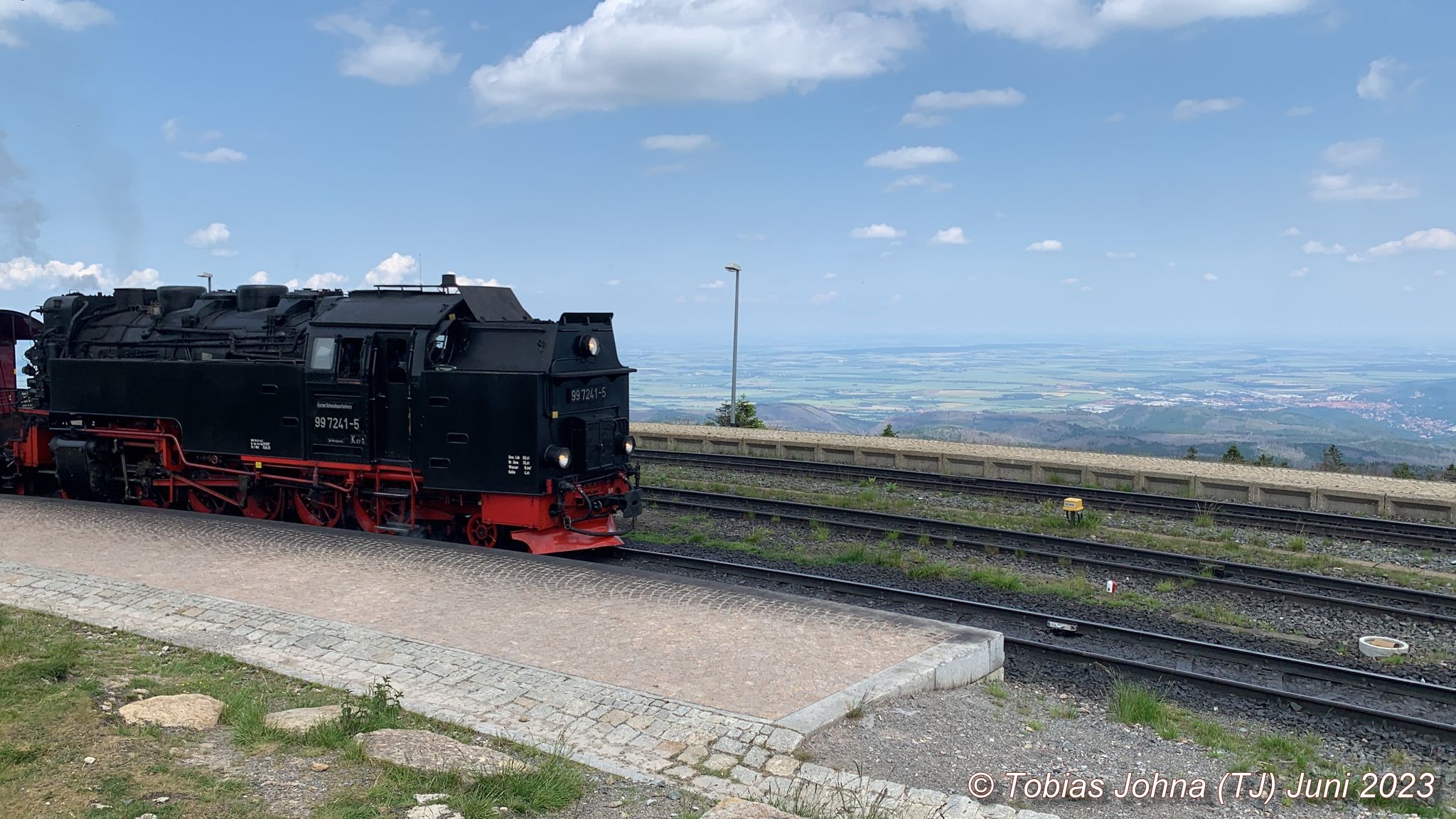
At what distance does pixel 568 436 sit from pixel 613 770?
6.76 m

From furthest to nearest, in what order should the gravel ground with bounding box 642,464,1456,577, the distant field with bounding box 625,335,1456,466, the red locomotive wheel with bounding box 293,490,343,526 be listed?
the distant field with bounding box 625,335,1456,466 < the gravel ground with bounding box 642,464,1456,577 < the red locomotive wheel with bounding box 293,490,343,526

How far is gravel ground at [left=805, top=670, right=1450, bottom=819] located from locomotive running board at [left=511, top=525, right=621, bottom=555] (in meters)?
5.83

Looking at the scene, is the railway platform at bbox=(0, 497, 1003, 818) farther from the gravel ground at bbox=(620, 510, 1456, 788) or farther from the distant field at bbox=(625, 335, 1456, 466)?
the distant field at bbox=(625, 335, 1456, 466)

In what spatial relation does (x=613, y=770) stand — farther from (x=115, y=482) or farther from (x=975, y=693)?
(x=115, y=482)

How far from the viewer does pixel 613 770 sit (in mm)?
6082

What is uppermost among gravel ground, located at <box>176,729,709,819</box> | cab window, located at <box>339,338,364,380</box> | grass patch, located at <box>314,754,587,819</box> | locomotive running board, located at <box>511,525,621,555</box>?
cab window, located at <box>339,338,364,380</box>

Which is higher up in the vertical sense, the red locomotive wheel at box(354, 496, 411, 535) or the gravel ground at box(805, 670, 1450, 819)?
the red locomotive wheel at box(354, 496, 411, 535)

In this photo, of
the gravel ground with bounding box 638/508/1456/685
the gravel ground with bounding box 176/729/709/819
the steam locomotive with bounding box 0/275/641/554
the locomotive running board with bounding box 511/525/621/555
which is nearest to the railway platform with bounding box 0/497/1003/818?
the gravel ground with bounding box 176/729/709/819

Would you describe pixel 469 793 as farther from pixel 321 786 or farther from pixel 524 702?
pixel 524 702

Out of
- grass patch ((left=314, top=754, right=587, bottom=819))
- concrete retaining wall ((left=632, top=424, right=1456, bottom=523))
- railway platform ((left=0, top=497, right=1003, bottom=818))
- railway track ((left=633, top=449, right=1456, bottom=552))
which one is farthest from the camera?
concrete retaining wall ((left=632, top=424, right=1456, bottom=523))

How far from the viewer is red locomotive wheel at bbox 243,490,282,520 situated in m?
14.1

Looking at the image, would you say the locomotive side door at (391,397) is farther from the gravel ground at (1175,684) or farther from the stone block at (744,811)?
the stone block at (744,811)

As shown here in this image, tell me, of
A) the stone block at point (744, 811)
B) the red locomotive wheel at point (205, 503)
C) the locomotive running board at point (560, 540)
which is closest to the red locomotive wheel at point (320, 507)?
the red locomotive wheel at point (205, 503)

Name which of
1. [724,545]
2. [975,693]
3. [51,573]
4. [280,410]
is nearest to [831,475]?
[724,545]
